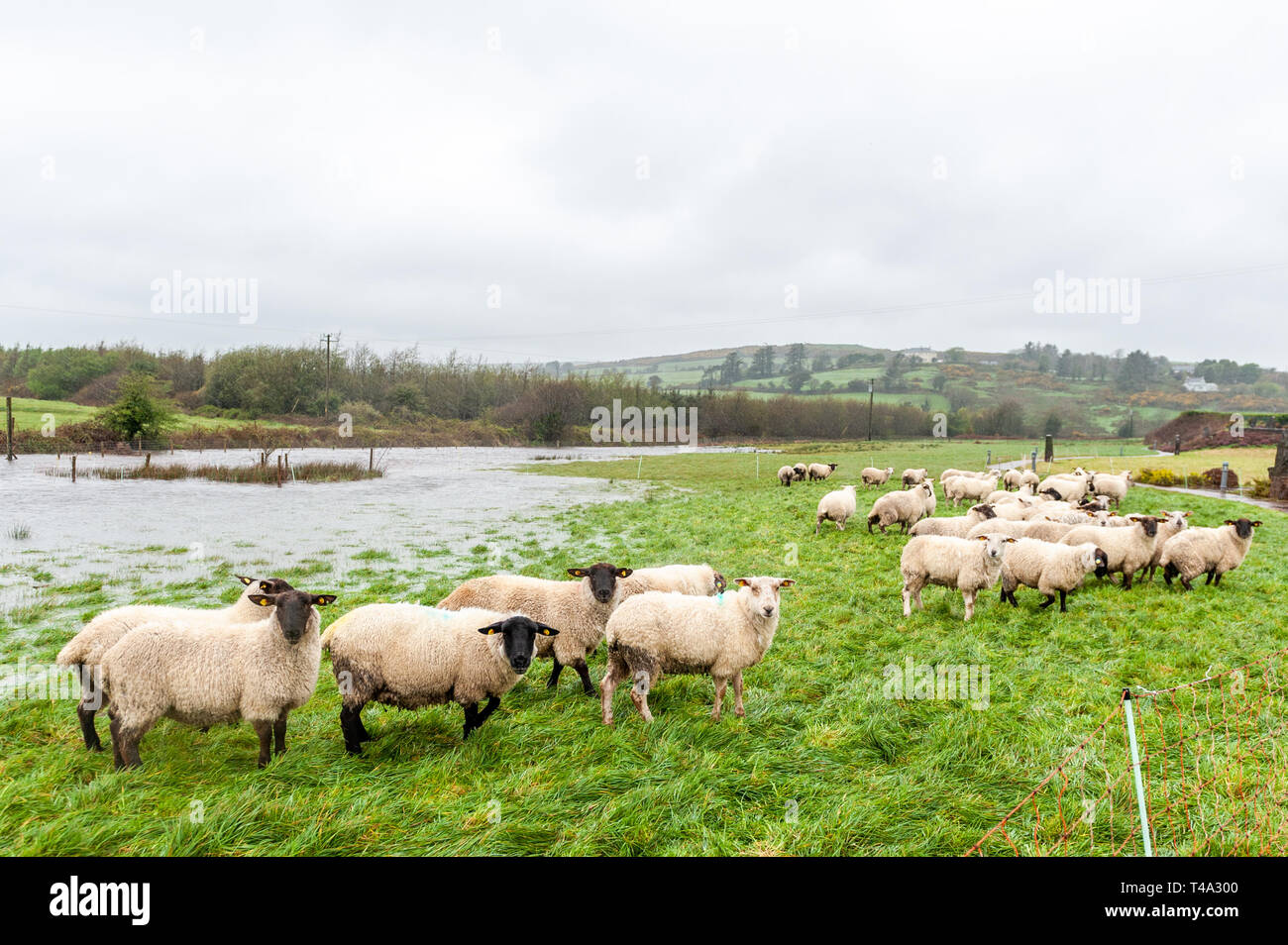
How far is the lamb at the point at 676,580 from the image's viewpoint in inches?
309

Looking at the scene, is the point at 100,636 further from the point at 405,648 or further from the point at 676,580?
the point at 676,580

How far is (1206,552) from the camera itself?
10.8 meters

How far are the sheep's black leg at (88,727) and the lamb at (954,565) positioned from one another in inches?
387

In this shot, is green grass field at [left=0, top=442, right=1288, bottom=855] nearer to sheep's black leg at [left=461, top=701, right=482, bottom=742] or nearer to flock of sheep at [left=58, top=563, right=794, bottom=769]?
sheep's black leg at [left=461, top=701, right=482, bottom=742]

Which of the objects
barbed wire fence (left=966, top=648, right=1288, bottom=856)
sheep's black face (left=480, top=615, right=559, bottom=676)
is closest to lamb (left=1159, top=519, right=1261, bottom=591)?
barbed wire fence (left=966, top=648, right=1288, bottom=856)

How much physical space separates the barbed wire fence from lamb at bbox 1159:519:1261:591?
575cm

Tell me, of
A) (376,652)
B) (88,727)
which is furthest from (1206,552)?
(88,727)

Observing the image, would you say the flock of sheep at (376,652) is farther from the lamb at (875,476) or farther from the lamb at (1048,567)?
the lamb at (875,476)

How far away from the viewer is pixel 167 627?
519 centimetres

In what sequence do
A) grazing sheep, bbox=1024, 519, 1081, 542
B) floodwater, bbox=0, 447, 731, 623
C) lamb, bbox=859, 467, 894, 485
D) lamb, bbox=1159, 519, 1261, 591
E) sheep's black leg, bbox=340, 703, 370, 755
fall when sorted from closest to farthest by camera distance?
sheep's black leg, bbox=340, 703, 370, 755 < lamb, bbox=1159, 519, 1261, 591 < grazing sheep, bbox=1024, 519, 1081, 542 < floodwater, bbox=0, 447, 731, 623 < lamb, bbox=859, 467, 894, 485

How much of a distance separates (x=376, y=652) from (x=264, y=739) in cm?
104

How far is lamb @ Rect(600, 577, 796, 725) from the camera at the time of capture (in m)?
6.05

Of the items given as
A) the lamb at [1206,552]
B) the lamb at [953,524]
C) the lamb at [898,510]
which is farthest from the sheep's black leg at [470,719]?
the lamb at [898,510]

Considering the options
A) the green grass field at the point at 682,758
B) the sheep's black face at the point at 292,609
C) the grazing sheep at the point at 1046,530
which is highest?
the sheep's black face at the point at 292,609
